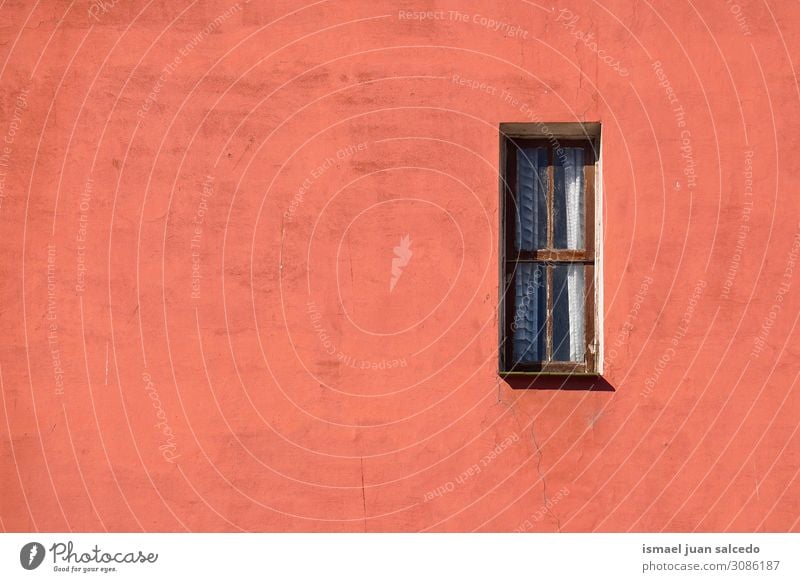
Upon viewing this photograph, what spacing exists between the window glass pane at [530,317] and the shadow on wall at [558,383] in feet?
0.78

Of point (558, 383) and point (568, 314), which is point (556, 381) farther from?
point (568, 314)

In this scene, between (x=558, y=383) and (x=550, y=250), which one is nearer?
(x=558, y=383)

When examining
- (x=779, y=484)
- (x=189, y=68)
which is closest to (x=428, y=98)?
(x=189, y=68)

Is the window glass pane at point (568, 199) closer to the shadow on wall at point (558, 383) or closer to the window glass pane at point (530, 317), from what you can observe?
the window glass pane at point (530, 317)

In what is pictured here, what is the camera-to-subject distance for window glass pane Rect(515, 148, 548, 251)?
6.62 m

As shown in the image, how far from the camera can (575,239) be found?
261 inches

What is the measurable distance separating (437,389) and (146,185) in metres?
2.13

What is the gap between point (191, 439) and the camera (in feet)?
21.1

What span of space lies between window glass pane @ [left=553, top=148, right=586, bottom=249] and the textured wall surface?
0.86ft

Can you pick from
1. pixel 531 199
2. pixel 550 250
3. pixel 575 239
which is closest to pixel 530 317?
pixel 550 250

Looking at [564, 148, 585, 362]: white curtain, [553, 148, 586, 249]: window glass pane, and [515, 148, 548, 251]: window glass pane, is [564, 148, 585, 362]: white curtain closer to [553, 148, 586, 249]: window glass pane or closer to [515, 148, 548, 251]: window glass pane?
[553, 148, 586, 249]: window glass pane

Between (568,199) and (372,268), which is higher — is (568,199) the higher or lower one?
the higher one

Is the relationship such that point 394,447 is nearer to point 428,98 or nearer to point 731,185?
point 428,98

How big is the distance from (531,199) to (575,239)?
36 cm
